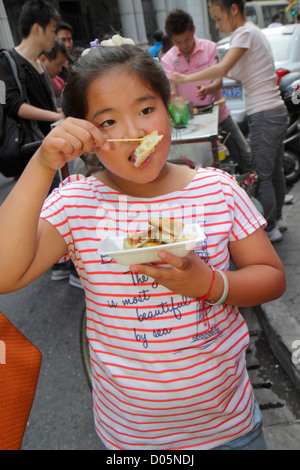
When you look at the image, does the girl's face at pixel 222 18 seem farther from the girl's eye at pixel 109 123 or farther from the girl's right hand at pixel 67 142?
the girl's right hand at pixel 67 142

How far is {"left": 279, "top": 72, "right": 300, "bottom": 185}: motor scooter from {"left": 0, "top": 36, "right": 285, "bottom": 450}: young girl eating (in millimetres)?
3601

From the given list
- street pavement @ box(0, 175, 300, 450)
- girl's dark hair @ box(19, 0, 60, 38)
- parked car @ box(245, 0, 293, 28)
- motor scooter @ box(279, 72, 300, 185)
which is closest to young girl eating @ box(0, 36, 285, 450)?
street pavement @ box(0, 175, 300, 450)

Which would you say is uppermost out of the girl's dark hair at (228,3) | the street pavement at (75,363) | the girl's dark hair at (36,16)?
the girl's dark hair at (36,16)

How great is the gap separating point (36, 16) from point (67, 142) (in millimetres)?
3282

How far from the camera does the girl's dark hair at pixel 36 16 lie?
3.69m

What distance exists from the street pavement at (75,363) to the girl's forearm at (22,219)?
1599mm

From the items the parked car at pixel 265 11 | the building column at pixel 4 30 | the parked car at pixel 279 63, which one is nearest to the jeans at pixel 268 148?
the parked car at pixel 279 63

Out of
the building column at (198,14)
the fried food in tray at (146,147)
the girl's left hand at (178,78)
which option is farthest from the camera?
the building column at (198,14)

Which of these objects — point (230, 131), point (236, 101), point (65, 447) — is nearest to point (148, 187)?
point (65, 447)

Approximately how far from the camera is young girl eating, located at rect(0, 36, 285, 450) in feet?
3.82

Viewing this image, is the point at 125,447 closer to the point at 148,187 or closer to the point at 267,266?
the point at 267,266

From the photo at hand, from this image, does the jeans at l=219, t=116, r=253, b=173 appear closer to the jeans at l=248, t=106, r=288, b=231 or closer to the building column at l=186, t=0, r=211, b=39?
the jeans at l=248, t=106, r=288, b=231
